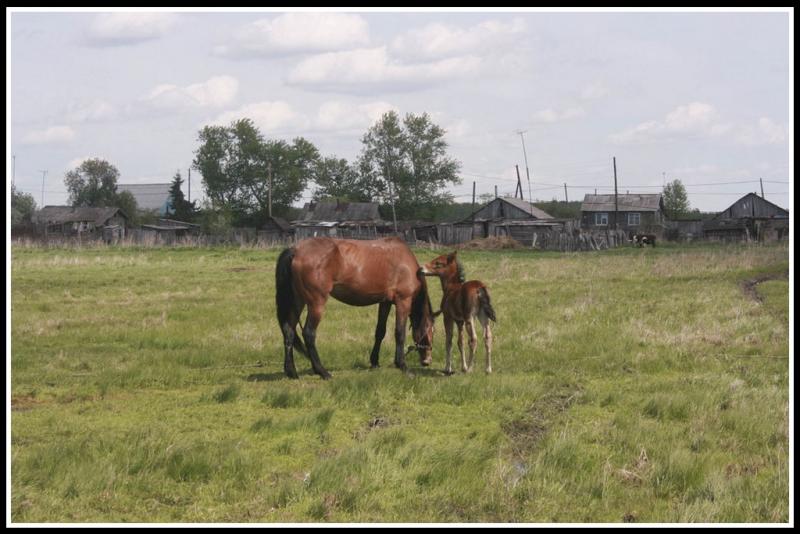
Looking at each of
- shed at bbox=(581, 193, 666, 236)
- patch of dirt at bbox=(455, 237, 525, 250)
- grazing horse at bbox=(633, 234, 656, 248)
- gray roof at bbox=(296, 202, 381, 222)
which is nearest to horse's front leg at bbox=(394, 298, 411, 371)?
patch of dirt at bbox=(455, 237, 525, 250)

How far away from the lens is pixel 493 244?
222 feet

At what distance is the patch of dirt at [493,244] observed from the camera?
6681cm

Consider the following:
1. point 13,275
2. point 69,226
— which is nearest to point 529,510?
point 13,275

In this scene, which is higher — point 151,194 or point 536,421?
point 151,194

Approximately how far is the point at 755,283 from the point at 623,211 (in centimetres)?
6831

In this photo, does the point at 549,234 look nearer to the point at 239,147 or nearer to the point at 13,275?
the point at 13,275

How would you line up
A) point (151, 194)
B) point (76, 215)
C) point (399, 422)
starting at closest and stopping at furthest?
point (399, 422) < point (76, 215) < point (151, 194)

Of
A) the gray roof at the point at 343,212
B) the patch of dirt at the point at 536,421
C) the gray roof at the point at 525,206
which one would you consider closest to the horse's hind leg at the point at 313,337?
the patch of dirt at the point at 536,421

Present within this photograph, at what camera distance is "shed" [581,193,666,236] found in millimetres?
93625

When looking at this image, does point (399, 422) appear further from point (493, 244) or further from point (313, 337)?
point (493, 244)

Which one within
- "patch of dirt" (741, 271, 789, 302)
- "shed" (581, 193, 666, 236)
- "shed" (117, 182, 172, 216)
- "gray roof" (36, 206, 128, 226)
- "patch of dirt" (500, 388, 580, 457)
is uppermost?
"shed" (117, 182, 172, 216)

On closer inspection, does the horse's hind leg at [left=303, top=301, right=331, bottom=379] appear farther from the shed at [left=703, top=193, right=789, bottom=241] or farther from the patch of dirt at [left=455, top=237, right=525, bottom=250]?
the shed at [left=703, top=193, right=789, bottom=241]

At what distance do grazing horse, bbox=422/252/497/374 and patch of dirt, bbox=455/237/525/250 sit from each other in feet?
173

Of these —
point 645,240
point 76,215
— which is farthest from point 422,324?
point 76,215
